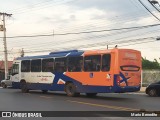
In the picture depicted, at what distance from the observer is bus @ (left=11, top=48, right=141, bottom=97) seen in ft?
71.7

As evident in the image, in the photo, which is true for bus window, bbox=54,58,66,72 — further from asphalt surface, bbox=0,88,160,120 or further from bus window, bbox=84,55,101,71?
asphalt surface, bbox=0,88,160,120

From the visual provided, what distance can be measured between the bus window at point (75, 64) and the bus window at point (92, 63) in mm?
531

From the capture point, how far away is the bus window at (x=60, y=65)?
25.8m

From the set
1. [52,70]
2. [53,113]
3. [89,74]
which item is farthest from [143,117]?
[52,70]

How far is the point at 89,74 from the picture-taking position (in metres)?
23.4

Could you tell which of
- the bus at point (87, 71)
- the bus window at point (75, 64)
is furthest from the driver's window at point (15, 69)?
the bus window at point (75, 64)

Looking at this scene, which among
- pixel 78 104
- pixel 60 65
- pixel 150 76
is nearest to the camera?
pixel 78 104

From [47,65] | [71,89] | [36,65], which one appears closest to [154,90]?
[71,89]

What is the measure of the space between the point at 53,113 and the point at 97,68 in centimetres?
803

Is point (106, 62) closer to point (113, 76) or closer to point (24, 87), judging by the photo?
point (113, 76)

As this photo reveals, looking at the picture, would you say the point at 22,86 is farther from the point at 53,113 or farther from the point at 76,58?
the point at 53,113

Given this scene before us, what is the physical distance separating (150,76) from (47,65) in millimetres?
14988

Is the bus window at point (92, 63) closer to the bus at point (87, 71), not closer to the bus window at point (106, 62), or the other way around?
the bus at point (87, 71)

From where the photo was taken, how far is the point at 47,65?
90.2 feet
